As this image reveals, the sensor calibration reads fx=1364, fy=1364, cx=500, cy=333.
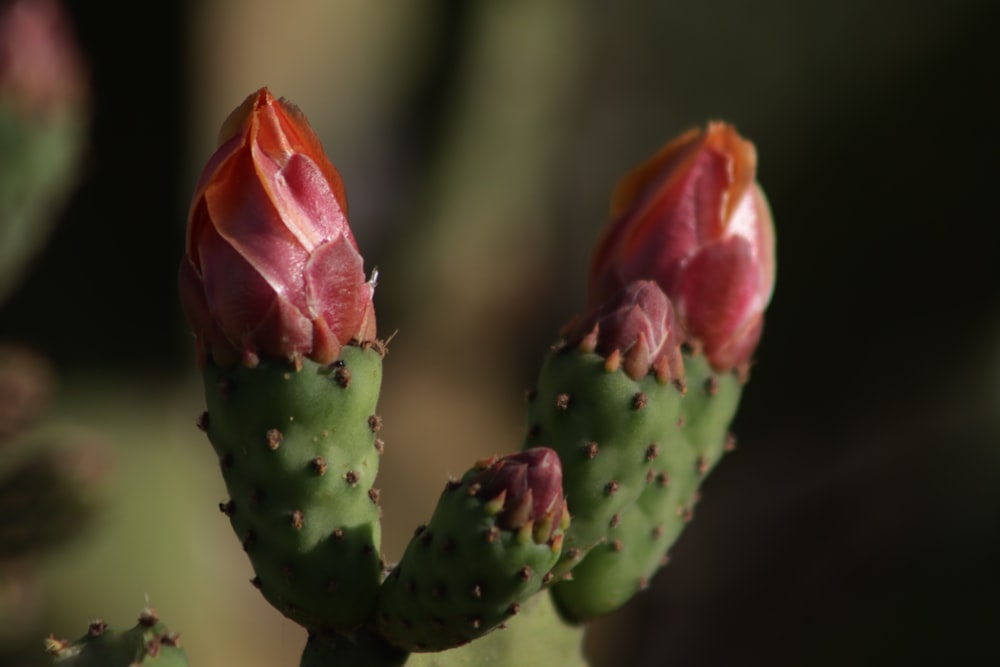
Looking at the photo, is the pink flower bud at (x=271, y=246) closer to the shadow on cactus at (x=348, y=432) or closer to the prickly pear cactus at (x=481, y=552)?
the shadow on cactus at (x=348, y=432)

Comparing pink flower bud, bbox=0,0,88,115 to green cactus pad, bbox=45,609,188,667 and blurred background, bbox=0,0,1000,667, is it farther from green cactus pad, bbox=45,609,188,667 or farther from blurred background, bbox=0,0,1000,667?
green cactus pad, bbox=45,609,188,667

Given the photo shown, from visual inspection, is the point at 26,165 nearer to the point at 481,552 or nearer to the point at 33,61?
the point at 33,61

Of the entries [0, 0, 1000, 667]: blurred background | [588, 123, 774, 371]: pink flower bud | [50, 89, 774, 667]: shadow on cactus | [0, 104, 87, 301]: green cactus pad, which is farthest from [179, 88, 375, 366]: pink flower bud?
[0, 0, 1000, 667]: blurred background

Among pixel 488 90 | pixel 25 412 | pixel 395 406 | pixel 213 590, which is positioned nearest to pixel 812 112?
pixel 488 90

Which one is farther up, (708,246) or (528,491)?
(708,246)

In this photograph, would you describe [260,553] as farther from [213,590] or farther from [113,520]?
[213,590]

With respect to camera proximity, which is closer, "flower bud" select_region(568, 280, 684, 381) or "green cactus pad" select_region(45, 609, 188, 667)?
"green cactus pad" select_region(45, 609, 188, 667)

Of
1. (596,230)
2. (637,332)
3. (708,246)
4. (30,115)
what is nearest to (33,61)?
(30,115)
